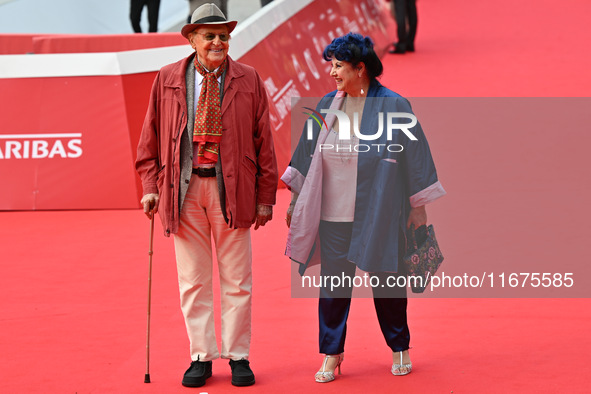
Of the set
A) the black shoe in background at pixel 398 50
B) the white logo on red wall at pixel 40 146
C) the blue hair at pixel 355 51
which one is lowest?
the white logo on red wall at pixel 40 146

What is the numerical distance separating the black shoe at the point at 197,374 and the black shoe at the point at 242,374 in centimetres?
14

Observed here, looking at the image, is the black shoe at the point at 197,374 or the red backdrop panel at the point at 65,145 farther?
the red backdrop panel at the point at 65,145

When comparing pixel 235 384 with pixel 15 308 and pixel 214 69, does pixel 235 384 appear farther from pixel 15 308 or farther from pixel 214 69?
pixel 15 308

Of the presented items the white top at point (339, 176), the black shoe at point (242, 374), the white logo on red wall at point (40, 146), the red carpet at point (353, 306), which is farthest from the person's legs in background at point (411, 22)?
the black shoe at point (242, 374)

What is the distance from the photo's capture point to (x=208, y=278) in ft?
16.5

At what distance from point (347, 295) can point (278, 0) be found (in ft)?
23.8

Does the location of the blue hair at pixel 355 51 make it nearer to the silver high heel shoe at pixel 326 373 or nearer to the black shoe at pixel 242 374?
the silver high heel shoe at pixel 326 373

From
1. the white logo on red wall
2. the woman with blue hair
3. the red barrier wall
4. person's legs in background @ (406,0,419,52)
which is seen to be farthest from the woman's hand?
person's legs in background @ (406,0,419,52)

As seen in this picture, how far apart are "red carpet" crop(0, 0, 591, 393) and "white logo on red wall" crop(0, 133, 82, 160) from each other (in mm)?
642

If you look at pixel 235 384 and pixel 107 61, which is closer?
pixel 235 384

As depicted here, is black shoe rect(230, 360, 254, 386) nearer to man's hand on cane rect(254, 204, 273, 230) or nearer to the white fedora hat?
man's hand on cane rect(254, 204, 273, 230)

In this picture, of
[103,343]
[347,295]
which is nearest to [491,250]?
[347,295]

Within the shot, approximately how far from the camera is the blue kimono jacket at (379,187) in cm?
482

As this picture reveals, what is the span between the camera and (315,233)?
496 centimetres
